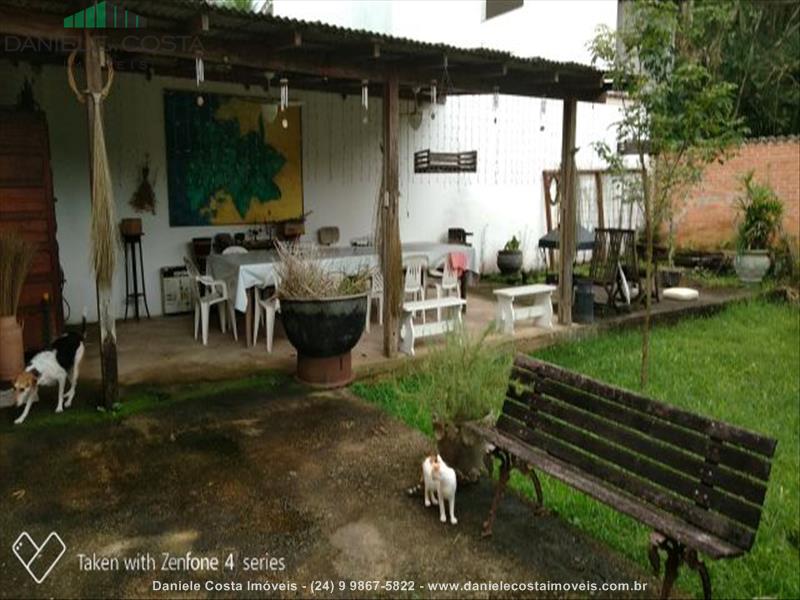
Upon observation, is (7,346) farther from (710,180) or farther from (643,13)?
(710,180)

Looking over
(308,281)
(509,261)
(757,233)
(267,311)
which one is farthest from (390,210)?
(757,233)

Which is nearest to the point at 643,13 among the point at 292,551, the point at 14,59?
the point at 292,551

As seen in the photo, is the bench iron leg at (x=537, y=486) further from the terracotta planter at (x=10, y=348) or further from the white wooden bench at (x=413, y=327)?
the terracotta planter at (x=10, y=348)

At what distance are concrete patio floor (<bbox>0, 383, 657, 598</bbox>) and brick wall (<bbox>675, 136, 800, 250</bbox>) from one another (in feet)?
27.5

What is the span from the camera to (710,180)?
11734mm

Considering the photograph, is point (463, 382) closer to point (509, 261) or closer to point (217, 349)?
→ point (217, 349)

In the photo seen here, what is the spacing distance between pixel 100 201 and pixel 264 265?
6.39 feet

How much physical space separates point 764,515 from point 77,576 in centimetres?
323

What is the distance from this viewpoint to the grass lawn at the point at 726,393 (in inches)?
110

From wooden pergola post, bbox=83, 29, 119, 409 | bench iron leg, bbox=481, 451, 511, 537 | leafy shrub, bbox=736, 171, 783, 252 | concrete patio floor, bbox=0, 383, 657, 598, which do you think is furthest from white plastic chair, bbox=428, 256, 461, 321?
leafy shrub, bbox=736, 171, 783, 252

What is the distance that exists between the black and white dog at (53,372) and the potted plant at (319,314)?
148 centimetres

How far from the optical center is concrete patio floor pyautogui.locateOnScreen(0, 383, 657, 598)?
2623 millimetres

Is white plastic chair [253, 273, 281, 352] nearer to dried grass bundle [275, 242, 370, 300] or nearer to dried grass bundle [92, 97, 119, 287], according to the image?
dried grass bundle [275, 242, 370, 300]

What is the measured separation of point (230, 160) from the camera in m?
7.84
